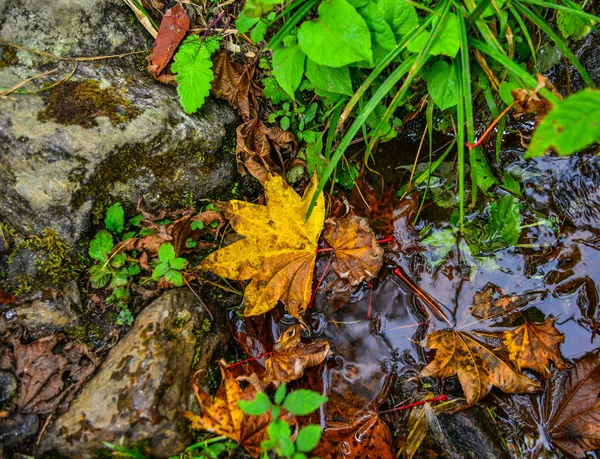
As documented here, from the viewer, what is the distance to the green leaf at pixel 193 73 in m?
2.05

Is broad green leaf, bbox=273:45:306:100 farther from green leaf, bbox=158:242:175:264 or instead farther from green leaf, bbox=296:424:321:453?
green leaf, bbox=296:424:321:453

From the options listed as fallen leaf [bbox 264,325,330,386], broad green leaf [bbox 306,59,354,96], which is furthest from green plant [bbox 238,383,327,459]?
broad green leaf [bbox 306,59,354,96]

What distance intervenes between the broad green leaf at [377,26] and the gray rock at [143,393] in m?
1.57

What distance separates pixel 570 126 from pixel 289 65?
119 centimetres

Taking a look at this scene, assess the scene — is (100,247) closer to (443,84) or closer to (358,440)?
(358,440)

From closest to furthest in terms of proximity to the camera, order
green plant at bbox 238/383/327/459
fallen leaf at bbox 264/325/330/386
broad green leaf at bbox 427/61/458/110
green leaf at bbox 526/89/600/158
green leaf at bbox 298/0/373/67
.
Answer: green leaf at bbox 526/89/600/158 → green plant at bbox 238/383/327/459 → green leaf at bbox 298/0/373/67 → broad green leaf at bbox 427/61/458/110 → fallen leaf at bbox 264/325/330/386

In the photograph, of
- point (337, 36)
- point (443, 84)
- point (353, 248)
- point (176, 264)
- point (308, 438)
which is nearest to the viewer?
point (308, 438)

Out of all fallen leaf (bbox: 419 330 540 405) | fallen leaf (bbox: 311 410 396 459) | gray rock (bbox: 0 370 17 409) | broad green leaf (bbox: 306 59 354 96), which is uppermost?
broad green leaf (bbox: 306 59 354 96)

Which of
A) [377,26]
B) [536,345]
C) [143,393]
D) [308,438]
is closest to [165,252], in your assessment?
[143,393]

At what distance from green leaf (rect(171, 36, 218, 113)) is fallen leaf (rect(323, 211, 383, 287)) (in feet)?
3.01

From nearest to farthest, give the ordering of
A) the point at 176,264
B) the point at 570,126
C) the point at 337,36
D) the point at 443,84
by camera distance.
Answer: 1. the point at 570,126
2. the point at 337,36
3. the point at 443,84
4. the point at 176,264

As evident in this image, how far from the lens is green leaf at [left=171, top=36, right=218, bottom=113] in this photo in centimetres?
205

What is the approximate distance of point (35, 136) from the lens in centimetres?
189

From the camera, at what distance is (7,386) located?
5.94 ft
